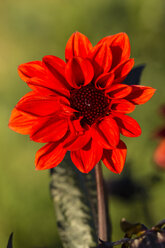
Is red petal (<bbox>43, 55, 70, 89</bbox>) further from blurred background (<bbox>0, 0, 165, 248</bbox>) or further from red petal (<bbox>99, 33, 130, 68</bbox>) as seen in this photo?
blurred background (<bbox>0, 0, 165, 248</bbox>)

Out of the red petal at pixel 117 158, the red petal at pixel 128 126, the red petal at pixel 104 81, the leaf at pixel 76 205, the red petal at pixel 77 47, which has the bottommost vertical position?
the leaf at pixel 76 205

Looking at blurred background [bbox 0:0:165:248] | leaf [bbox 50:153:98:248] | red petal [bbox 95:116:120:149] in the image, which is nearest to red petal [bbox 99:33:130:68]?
red petal [bbox 95:116:120:149]

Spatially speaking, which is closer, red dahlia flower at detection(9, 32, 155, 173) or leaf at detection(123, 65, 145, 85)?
red dahlia flower at detection(9, 32, 155, 173)

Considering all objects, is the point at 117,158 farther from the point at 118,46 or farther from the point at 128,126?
the point at 118,46

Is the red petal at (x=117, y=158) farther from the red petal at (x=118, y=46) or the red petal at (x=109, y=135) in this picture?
the red petal at (x=118, y=46)

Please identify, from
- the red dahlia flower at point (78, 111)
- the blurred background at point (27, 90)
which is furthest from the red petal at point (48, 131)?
the blurred background at point (27, 90)

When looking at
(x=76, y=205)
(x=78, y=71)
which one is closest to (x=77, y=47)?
(x=78, y=71)

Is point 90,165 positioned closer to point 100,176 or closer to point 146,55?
point 100,176
